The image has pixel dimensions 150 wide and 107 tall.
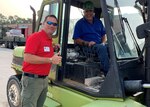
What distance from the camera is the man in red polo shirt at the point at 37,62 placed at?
446cm

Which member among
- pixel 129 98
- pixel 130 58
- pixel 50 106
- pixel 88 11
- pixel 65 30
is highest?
pixel 88 11

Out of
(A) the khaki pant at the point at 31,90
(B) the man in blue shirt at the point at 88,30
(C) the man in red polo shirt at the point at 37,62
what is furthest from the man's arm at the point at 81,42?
(A) the khaki pant at the point at 31,90

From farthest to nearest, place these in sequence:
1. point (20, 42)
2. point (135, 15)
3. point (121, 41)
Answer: point (20, 42) < point (135, 15) < point (121, 41)

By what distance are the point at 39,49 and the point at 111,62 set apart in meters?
1.09

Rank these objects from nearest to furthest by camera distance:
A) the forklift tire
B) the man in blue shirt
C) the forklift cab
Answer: the forklift cab → the man in blue shirt → the forklift tire

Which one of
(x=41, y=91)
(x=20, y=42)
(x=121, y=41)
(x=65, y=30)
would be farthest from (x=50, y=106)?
(x=20, y=42)

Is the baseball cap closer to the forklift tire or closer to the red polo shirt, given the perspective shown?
the red polo shirt

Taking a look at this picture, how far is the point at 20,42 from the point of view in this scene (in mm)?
33969

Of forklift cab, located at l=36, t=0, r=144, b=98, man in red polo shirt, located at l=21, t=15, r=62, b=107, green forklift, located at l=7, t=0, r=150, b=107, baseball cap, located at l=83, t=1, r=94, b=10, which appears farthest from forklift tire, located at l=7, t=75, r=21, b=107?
baseball cap, located at l=83, t=1, r=94, b=10

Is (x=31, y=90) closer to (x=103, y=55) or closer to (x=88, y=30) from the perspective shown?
(x=103, y=55)

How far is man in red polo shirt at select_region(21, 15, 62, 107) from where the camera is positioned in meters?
4.46

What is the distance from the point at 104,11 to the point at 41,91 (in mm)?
1619

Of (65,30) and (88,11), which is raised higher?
(88,11)

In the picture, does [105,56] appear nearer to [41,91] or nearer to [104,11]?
[104,11]
